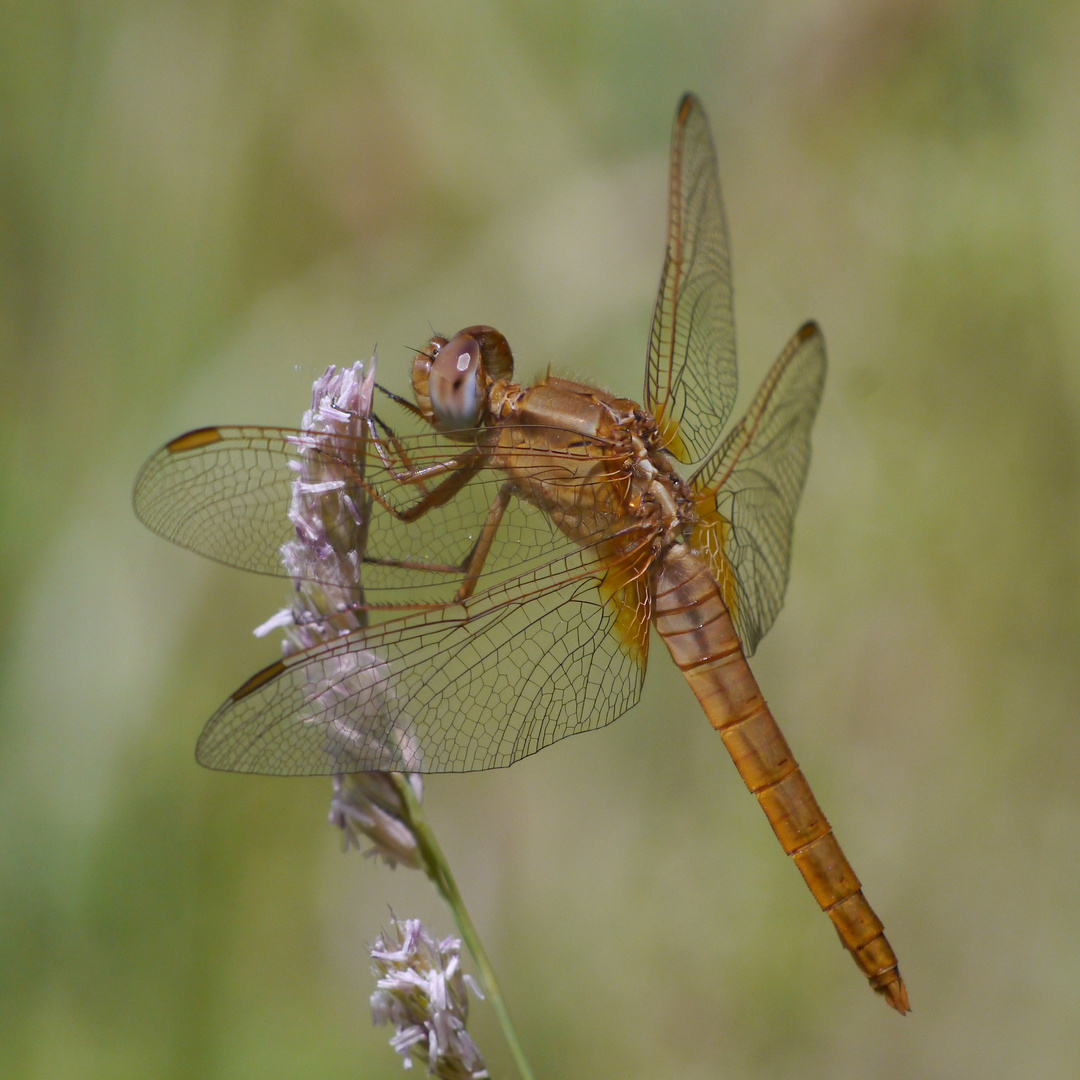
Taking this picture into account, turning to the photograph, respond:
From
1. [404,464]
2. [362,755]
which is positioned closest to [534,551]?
[404,464]

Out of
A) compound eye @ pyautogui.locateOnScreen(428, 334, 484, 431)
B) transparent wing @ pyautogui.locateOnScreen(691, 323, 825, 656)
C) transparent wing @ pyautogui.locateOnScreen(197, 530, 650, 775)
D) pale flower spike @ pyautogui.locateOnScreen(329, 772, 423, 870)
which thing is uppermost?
compound eye @ pyautogui.locateOnScreen(428, 334, 484, 431)

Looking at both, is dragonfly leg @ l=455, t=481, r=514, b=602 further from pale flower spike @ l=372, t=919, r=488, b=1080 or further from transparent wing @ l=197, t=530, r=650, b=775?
pale flower spike @ l=372, t=919, r=488, b=1080

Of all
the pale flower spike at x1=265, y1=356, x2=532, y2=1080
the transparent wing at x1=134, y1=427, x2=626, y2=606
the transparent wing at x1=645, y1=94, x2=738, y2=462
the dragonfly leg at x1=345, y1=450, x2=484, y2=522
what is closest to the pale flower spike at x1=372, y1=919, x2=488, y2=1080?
the pale flower spike at x1=265, y1=356, x2=532, y2=1080

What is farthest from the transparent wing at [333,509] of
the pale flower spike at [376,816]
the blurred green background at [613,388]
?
the blurred green background at [613,388]

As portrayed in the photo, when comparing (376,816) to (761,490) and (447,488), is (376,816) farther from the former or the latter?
(761,490)

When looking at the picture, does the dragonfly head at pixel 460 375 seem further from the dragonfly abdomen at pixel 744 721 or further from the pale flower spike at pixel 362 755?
the dragonfly abdomen at pixel 744 721

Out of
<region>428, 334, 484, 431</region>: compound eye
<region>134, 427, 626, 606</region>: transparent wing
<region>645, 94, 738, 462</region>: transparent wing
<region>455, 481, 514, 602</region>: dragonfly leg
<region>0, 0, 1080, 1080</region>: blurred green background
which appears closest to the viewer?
<region>134, 427, 626, 606</region>: transparent wing
